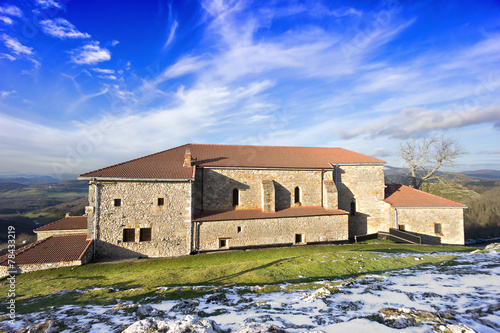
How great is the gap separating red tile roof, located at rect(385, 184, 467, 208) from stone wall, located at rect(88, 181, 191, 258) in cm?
1847

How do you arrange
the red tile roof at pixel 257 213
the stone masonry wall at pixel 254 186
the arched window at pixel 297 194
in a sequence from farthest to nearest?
the arched window at pixel 297 194, the stone masonry wall at pixel 254 186, the red tile roof at pixel 257 213

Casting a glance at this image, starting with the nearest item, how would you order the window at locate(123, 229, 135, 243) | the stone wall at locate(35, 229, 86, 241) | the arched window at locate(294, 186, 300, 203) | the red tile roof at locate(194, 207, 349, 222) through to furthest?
the window at locate(123, 229, 135, 243), the red tile roof at locate(194, 207, 349, 222), the stone wall at locate(35, 229, 86, 241), the arched window at locate(294, 186, 300, 203)

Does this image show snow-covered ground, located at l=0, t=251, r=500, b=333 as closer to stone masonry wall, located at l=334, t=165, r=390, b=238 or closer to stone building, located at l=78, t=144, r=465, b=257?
stone building, located at l=78, t=144, r=465, b=257

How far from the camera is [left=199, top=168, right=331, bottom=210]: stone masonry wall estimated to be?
17641 mm

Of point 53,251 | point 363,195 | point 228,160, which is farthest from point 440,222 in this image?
point 53,251

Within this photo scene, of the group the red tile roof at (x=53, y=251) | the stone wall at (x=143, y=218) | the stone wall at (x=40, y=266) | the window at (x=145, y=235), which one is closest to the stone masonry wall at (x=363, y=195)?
the stone wall at (x=143, y=218)

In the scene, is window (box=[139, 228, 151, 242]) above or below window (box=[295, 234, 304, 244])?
above

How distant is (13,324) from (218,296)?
14.9 feet

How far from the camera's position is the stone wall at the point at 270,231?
15641 millimetres

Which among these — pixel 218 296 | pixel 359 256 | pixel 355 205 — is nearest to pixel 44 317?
pixel 218 296

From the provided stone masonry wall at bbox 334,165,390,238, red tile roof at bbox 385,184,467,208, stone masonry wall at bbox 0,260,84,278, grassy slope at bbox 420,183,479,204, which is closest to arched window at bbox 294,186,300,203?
stone masonry wall at bbox 334,165,390,238

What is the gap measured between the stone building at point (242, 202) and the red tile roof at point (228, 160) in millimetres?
70

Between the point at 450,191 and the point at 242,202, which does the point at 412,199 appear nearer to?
the point at 242,202

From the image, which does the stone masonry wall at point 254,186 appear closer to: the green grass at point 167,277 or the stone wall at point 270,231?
the stone wall at point 270,231
